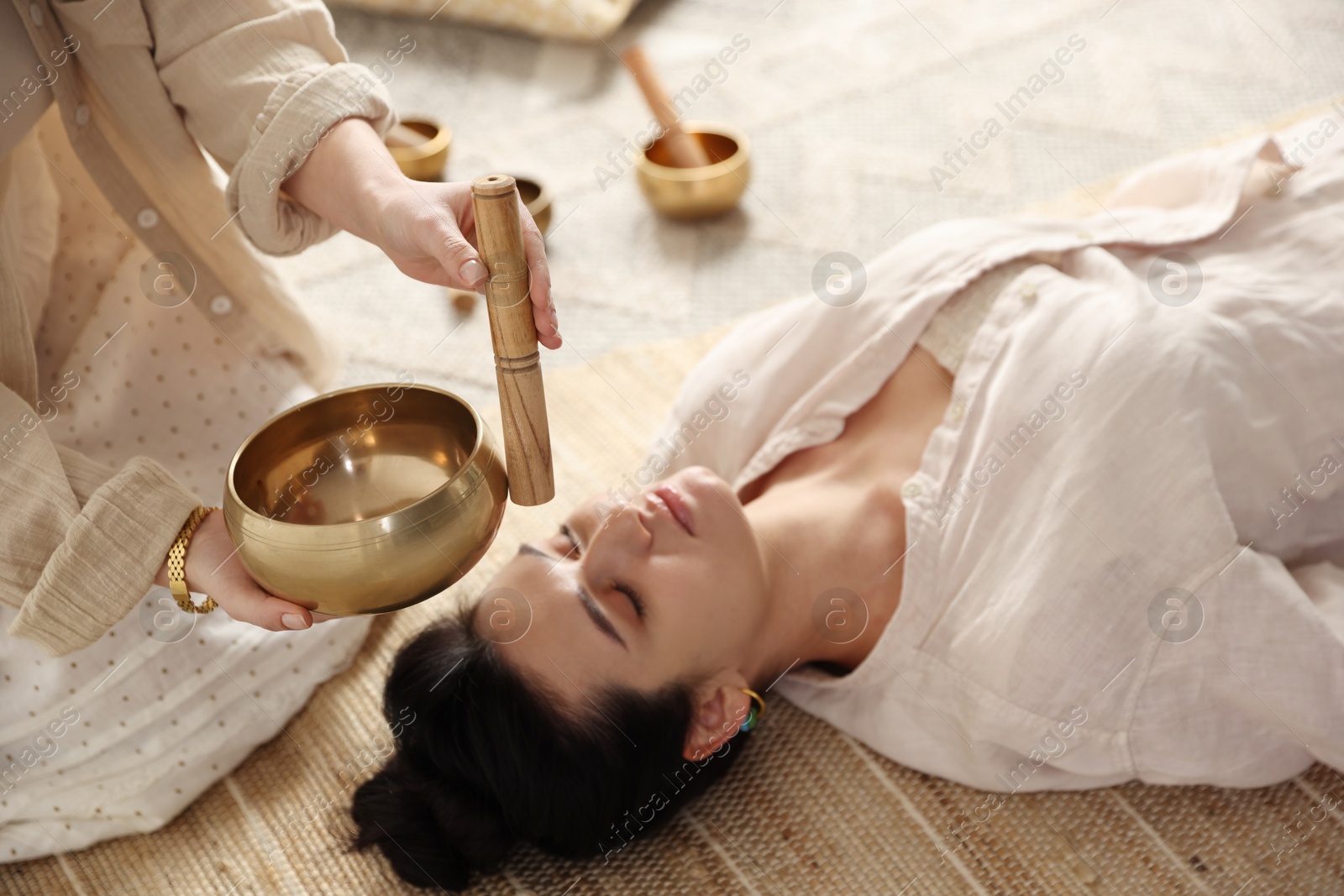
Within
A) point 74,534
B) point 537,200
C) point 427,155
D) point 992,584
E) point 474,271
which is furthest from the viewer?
point 427,155

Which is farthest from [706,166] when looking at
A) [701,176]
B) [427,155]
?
[427,155]

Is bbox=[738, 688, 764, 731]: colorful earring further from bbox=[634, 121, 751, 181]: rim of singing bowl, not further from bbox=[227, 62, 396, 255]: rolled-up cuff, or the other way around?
bbox=[634, 121, 751, 181]: rim of singing bowl

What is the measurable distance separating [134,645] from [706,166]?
1.56 meters

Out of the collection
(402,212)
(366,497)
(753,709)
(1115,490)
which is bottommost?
(753,709)

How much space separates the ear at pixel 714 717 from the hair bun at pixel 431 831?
0.25 metres

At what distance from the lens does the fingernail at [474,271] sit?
0.95m

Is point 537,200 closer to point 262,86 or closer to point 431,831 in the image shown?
point 262,86

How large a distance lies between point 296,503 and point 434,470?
0.47 feet

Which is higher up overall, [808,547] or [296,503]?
[296,503]

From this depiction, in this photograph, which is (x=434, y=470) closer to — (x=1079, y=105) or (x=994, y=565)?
(x=994, y=565)

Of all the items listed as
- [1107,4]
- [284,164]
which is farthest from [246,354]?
Answer: [1107,4]

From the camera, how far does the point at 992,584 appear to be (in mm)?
1354

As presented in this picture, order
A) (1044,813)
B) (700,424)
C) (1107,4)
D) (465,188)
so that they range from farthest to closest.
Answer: (1107,4)
(700,424)
(1044,813)
(465,188)

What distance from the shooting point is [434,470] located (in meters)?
1.14
